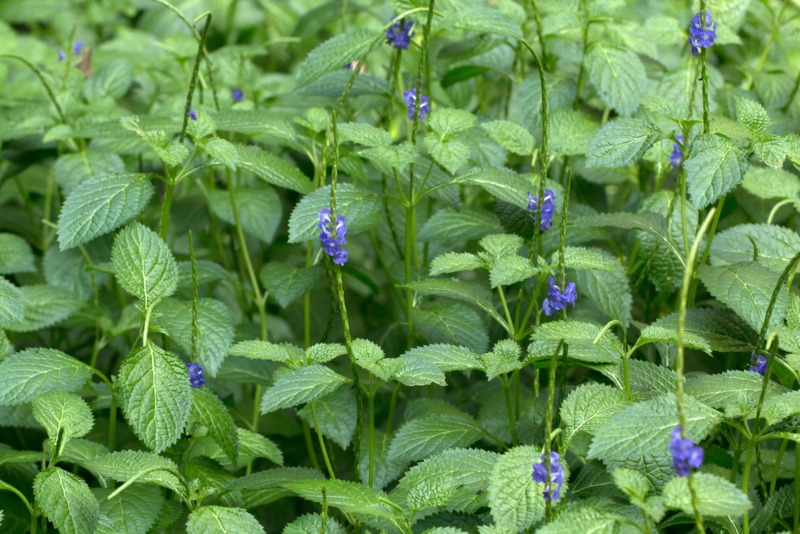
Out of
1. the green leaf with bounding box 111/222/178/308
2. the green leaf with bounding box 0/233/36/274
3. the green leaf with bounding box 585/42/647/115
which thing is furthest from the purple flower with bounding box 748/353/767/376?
the green leaf with bounding box 0/233/36/274

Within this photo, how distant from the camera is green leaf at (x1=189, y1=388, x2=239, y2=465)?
1.57m

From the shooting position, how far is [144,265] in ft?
5.32

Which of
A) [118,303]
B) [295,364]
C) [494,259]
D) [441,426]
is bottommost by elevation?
[118,303]

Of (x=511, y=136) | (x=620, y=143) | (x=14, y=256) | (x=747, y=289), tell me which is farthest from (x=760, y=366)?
(x=14, y=256)

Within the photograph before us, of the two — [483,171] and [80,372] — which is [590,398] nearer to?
[483,171]

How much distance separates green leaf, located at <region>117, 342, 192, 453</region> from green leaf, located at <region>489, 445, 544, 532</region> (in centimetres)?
52

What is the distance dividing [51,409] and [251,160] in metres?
0.65

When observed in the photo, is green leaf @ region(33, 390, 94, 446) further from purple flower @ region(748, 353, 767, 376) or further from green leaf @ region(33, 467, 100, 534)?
purple flower @ region(748, 353, 767, 376)

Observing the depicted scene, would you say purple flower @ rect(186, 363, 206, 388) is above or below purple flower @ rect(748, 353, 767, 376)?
below

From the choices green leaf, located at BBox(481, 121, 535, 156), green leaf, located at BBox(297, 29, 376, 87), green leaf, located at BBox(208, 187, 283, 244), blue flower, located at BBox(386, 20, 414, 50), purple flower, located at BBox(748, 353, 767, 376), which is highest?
blue flower, located at BBox(386, 20, 414, 50)

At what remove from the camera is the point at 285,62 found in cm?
357

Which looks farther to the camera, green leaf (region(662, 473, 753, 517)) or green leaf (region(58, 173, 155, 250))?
green leaf (region(58, 173, 155, 250))

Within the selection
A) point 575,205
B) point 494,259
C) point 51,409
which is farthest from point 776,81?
point 51,409

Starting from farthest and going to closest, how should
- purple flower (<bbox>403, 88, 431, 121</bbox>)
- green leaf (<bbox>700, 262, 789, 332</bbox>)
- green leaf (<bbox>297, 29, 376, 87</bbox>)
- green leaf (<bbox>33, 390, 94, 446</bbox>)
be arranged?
green leaf (<bbox>297, 29, 376, 87</bbox>) → purple flower (<bbox>403, 88, 431, 121</bbox>) → green leaf (<bbox>700, 262, 789, 332</bbox>) → green leaf (<bbox>33, 390, 94, 446</bbox>)
